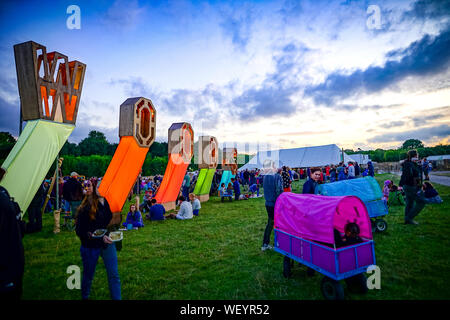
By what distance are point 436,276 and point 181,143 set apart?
431 inches

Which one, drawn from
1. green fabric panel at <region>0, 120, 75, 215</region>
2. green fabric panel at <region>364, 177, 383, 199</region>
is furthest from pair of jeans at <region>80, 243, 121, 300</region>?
green fabric panel at <region>364, 177, 383, 199</region>

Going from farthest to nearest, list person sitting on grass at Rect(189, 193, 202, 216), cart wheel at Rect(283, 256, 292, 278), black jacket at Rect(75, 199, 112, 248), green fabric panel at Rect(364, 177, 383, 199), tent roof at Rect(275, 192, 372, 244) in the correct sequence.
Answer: person sitting on grass at Rect(189, 193, 202, 216)
green fabric panel at Rect(364, 177, 383, 199)
cart wheel at Rect(283, 256, 292, 278)
tent roof at Rect(275, 192, 372, 244)
black jacket at Rect(75, 199, 112, 248)

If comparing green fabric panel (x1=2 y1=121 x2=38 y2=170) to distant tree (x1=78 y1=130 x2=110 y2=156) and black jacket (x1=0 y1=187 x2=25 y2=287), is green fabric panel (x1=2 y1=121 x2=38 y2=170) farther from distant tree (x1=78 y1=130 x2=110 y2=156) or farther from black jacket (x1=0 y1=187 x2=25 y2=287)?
distant tree (x1=78 y1=130 x2=110 y2=156)

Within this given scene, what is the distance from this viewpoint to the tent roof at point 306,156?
27984mm

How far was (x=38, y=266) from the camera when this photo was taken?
561cm

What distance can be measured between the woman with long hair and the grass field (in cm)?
85

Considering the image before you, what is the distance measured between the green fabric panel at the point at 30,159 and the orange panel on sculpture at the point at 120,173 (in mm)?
2189

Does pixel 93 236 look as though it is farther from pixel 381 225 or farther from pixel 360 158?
pixel 360 158

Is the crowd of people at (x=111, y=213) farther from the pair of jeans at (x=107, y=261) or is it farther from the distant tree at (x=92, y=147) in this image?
the distant tree at (x=92, y=147)

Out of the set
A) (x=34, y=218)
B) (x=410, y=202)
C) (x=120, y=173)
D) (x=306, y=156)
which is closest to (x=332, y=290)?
(x=410, y=202)

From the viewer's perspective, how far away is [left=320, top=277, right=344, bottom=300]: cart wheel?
3.54 m

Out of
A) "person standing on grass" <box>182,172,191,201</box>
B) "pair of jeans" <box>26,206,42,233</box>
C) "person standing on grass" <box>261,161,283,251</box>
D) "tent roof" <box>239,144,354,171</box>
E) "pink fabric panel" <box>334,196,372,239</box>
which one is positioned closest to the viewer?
"pink fabric panel" <box>334,196,372,239</box>
